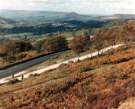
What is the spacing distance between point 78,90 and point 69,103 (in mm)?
6190

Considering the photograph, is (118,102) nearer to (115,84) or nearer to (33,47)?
(115,84)

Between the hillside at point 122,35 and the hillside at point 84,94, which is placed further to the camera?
the hillside at point 122,35

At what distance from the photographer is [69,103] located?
2931cm

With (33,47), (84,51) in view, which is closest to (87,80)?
(84,51)

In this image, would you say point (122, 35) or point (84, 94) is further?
point (122, 35)

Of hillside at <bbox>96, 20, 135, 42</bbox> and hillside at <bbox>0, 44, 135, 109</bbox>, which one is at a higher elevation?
hillside at <bbox>0, 44, 135, 109</bbox>

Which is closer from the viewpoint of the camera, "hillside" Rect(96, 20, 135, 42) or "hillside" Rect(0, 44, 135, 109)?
"hillside" Rect(0, 44, 135, 109)

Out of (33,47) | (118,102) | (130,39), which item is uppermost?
(118,102)

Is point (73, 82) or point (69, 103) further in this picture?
point (73, 82)

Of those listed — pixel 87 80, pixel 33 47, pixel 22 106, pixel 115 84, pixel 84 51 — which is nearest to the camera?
pixel 22 106

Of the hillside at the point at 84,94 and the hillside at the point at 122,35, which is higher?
the hillside at the point at 84,94

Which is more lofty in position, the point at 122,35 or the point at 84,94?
the point at 84,94

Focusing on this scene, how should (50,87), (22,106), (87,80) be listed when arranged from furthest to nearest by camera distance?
1. (87,80)
2. (50,87)
3. (22,106)

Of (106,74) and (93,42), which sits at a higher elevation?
(106,74)
